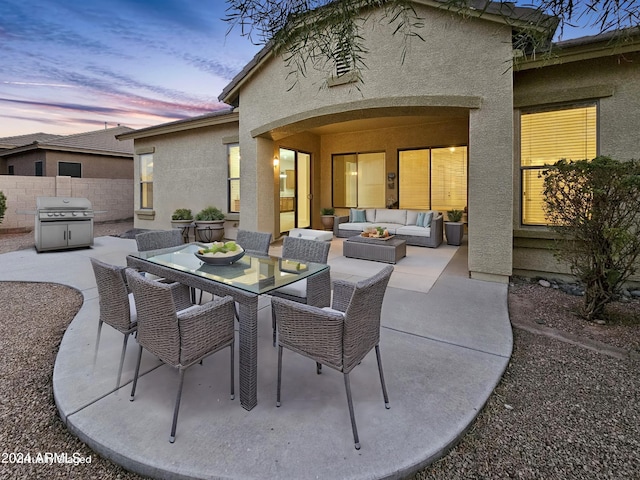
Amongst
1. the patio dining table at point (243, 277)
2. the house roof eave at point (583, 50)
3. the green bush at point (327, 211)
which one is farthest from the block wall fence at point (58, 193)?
the house roof eave at point (583, 50)

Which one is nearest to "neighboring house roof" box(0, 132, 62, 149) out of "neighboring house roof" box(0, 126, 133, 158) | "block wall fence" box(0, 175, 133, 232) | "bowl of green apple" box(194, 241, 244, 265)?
"neighboring house roof" box(0, 126, 133, 158)

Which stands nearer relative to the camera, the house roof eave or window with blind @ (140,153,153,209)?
the house roof eave

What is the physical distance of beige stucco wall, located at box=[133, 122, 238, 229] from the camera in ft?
31.7

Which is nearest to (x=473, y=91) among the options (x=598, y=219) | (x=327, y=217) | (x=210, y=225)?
(x=598, y=219)

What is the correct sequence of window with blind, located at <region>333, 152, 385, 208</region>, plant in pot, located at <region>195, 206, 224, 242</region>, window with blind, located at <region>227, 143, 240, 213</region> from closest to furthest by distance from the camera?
1. plant in pot, located at <region>195, 206, 224, 242</region>
2. window with blind, located at <region>227, 143, 240, 213</region>
3. window with blind, located at <region>333, 152, 385, 208</region>

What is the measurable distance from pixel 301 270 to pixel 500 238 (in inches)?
145

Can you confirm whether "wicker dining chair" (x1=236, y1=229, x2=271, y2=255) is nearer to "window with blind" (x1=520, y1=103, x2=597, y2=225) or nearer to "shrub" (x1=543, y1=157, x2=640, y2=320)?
"shrub" (x1=543, y1=157, x2=640, y2=320)

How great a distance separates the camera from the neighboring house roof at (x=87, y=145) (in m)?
14.6

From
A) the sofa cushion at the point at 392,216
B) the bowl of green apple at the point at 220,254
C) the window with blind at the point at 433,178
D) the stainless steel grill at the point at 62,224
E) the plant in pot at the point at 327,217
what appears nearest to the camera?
the bowl of green apple at the point at 220,254

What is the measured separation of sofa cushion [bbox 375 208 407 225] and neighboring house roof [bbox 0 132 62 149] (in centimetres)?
1853

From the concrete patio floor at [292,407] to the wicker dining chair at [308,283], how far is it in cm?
48

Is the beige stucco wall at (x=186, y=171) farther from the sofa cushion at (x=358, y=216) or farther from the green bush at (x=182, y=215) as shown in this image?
the sofa cushion at (x=358, y=216)

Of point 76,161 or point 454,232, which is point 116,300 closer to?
point 454,232

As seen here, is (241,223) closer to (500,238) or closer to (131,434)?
(500,238)
